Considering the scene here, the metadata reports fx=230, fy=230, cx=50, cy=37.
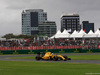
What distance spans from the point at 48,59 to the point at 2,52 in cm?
2269

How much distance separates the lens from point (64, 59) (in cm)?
2655

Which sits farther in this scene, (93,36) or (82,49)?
(93,36)

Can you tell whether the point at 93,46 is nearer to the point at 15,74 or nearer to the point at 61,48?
the point at 61,48

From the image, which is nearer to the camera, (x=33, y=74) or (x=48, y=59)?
(x=33, y=74)

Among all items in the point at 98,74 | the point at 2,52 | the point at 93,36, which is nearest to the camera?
the point at 98,74

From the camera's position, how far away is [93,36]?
62.8 metres

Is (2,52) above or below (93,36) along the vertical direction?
below

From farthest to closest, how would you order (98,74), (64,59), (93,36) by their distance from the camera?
(93,36)
(64,59)
(98,74)

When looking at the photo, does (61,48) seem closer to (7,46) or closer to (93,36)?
(7,46)

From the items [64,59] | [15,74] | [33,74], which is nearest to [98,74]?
[33,74]

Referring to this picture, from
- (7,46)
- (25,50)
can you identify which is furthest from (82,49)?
(7,46)

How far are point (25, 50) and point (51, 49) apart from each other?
555cm

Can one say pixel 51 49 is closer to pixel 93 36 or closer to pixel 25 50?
pixel 25 50

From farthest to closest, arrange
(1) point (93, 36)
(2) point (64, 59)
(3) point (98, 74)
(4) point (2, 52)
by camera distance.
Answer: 1. (1) point (93, 36)
2. (4) point (2, 52)
3. (2) point (64, 59)
4. (3) point (98, 74)
